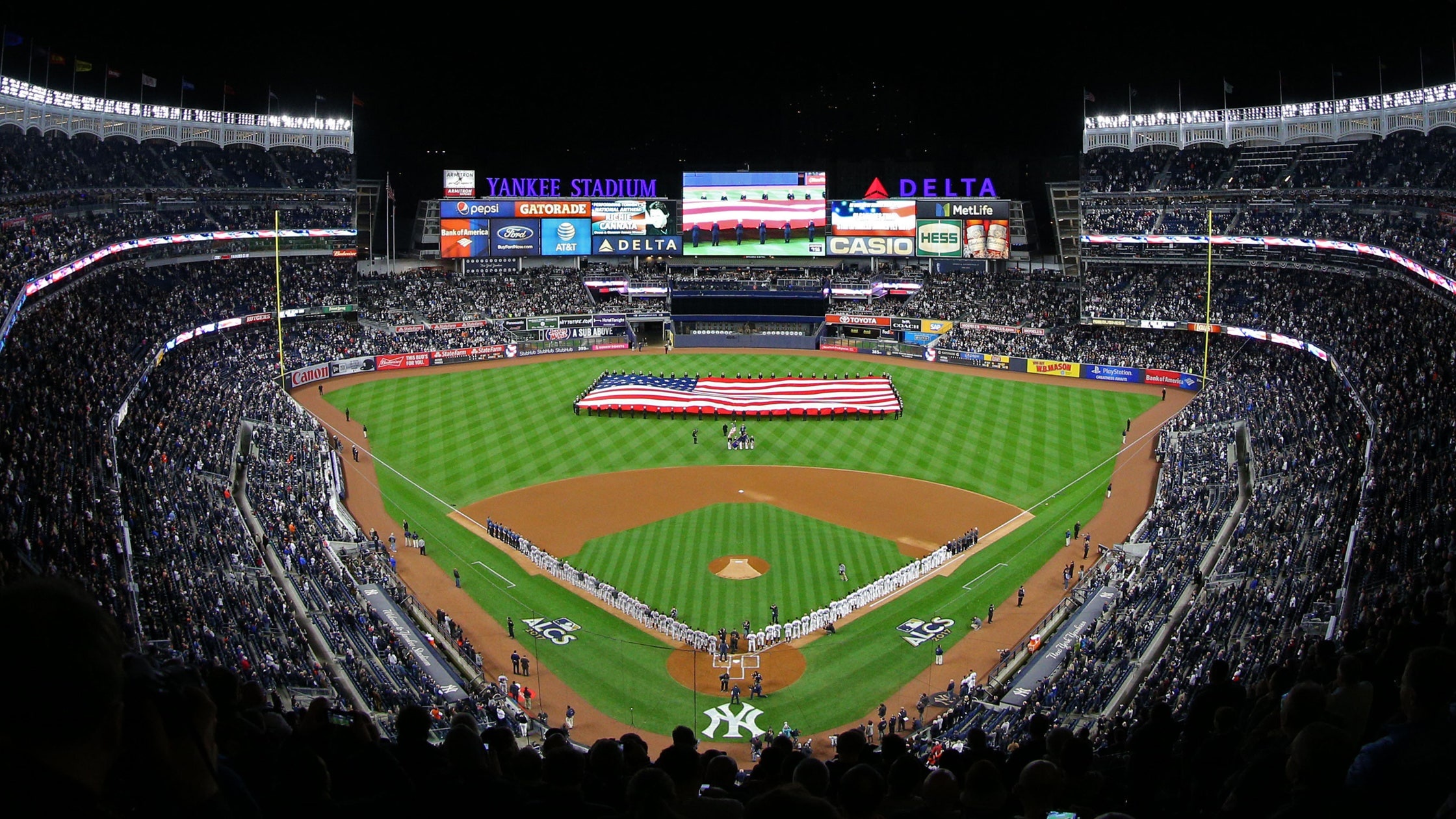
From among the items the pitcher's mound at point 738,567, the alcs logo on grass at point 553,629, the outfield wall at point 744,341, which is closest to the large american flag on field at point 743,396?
the outfield wall at point 744,341

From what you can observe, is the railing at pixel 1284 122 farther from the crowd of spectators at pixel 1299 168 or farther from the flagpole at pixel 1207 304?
the flagpole at pixel 1207 304

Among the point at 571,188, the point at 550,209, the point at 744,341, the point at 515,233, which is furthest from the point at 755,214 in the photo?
the point at 515,233

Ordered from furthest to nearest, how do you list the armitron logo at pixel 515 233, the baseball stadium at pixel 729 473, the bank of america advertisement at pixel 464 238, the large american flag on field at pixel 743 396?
the armitron logo at pixel 515 233, the bank of america advertisement at pixel 464 238, the large american flag on field at pixel 743 396, the baseball stadium at pixel 729 473

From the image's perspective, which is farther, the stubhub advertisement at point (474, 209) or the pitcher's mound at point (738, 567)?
the stubhub advertisement at point (474, 209)

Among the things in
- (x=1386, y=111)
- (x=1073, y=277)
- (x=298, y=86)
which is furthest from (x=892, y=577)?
(x=298, y=86)

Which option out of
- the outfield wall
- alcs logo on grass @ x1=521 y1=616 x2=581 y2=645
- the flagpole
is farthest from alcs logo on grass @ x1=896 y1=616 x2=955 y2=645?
the outfield wall

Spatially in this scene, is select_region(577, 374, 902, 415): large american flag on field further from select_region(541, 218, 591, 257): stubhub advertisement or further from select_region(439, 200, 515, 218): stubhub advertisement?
select_region(439, 200, 515, 218): stubhub advertisement
